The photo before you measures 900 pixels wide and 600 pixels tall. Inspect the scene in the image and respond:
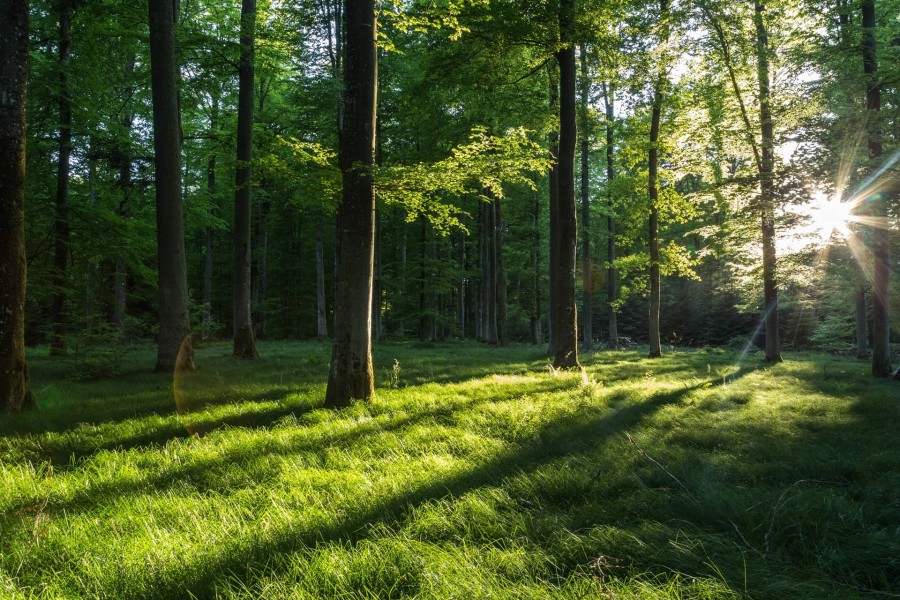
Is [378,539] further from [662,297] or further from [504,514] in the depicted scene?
[662,297]

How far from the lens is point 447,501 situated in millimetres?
3129

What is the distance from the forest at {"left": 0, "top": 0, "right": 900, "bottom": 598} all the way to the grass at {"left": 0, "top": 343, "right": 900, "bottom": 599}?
3cm

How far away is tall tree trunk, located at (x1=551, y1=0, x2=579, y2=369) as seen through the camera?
10.8 meters

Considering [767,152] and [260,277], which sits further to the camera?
[260,277]

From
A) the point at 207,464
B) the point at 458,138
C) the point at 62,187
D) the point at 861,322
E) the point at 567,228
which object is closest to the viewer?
the point at 207,464

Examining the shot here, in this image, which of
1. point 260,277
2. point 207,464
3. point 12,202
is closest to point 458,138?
point 12,202

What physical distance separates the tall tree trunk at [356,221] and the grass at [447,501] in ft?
2.04

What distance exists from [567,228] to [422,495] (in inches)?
347

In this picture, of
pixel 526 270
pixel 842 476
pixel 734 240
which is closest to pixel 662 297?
pixel 526 270

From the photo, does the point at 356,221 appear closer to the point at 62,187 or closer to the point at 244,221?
the point at 244,221

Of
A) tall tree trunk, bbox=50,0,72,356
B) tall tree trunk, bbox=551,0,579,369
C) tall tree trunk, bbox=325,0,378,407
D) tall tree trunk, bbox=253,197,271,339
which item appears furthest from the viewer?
tall tree trunk, bbox=253,197,271,339

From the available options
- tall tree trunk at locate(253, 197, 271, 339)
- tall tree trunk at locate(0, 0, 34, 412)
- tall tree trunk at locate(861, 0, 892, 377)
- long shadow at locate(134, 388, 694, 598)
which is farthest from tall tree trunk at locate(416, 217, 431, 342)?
long shadow at locate(134, 388, 694, 598)

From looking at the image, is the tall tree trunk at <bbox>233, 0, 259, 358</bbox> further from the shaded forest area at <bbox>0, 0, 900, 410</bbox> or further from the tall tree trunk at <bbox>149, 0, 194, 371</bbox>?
the tall tree trunk at <bbox>149, 0, 194, 371</bbox>

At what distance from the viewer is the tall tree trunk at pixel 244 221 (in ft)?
41.7
